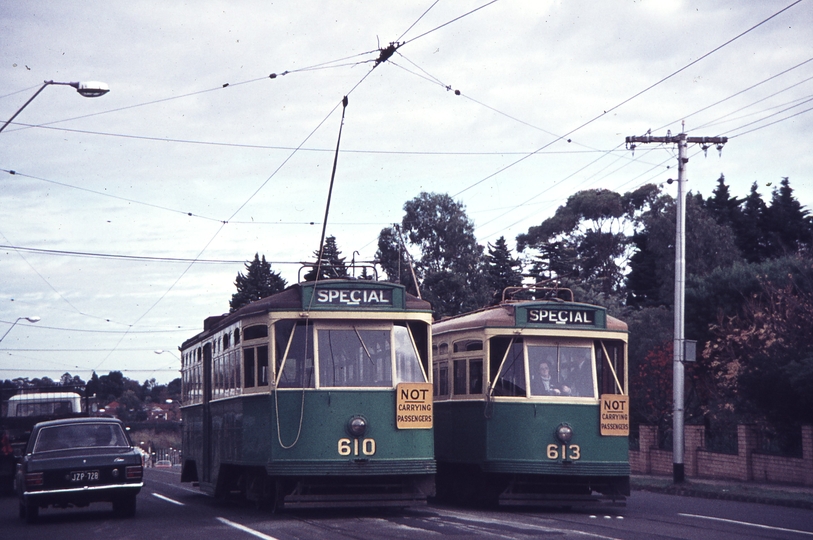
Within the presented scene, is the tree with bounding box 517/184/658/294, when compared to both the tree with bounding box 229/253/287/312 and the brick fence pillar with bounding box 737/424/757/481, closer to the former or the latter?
the tree with bounding box 229/253/287/312

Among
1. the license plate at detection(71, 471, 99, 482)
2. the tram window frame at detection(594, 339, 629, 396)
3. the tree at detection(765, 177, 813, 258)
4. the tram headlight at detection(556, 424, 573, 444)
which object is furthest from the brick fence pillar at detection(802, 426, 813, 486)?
the tree at detection(765, 177, 813, 258)

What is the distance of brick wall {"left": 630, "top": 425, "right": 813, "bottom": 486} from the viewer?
24703 millimetres

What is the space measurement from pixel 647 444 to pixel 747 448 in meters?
6.04

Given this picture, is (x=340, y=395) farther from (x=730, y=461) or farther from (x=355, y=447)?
(x=730, y=461)

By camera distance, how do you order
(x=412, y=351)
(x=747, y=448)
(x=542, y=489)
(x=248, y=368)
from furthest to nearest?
(x=747, y=448) → (x=542, y=489) → (x=248, y=368) → (x=412, y=351)

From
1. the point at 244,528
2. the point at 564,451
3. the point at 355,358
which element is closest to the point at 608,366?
the point at 564,451

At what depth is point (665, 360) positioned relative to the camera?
117 feet

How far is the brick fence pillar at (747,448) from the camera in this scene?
27.0 metres

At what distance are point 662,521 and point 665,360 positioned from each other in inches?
816

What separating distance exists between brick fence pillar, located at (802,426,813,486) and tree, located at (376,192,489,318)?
36805mm

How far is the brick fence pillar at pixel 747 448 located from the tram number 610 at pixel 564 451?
432 inches

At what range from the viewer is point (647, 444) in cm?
3291

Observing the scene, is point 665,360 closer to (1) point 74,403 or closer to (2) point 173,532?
(1) point 74,403

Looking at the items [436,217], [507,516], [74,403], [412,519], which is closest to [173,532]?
[412,519]
